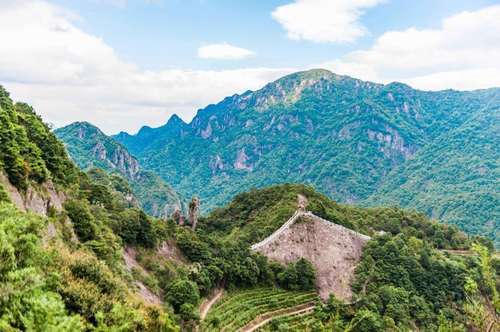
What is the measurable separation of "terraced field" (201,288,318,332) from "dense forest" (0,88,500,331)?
0.17 metres

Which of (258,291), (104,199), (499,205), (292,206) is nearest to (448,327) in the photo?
(258,291)

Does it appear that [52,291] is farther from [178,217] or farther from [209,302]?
[178,217]

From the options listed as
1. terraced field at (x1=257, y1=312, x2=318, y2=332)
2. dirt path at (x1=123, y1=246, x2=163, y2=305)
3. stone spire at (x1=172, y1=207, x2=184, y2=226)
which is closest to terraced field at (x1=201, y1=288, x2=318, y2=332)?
terraced field at (x1=257, y1=312, x2=318, y2=332)

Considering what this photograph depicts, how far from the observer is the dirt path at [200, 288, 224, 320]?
118 feet

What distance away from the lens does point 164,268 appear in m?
38.2

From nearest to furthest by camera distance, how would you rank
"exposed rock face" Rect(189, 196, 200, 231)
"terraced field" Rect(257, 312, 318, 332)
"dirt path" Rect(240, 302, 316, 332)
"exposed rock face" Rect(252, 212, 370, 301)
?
"terraced field" Rect(257, 312, 318, 332), "dirt path" Rect(240, 302, 316, 332), "exposed rock face" Rect(252, 212, 370, 301), "exposed rock face" Rect(189, 196, 200, 231)

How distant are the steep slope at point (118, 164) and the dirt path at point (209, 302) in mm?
122106

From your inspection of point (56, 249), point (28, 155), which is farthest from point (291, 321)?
point (56, 249)

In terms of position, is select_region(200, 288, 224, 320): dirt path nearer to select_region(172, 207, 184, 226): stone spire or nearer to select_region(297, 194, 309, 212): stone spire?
select_region(172, 207, 184, 226): stone spire

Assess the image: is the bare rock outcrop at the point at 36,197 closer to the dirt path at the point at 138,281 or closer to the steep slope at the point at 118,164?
the dirt path at the point at 138,281

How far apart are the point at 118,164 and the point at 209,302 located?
532 feet

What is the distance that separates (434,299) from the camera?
54125mm

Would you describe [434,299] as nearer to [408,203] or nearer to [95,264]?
[95,264]

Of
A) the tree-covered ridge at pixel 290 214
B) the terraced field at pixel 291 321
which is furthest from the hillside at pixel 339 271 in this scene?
the tree-covered ridge at pixel 290 214
